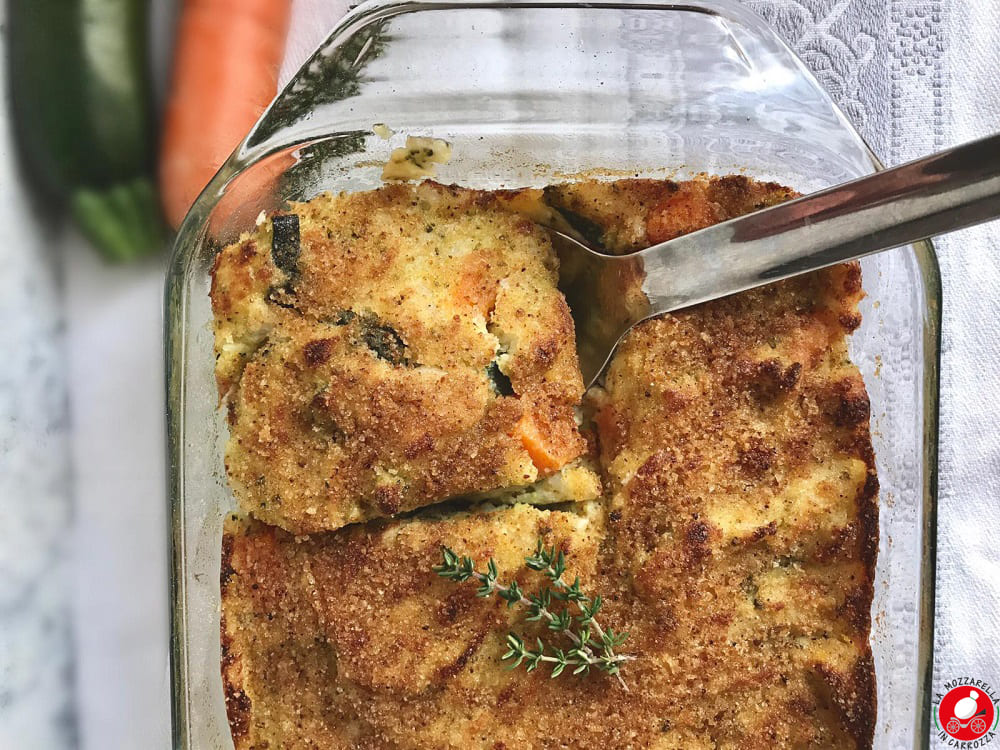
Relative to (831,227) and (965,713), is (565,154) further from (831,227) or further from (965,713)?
(965,713)

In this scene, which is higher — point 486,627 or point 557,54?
point 557,54

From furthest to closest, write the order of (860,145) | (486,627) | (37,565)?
(37,565)
(860,145)
(486,627)

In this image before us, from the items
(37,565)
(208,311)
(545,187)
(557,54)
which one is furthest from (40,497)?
(557,54)

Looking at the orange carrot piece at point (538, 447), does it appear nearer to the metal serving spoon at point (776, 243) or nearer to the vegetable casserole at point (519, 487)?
the vegetable casserole at point (519, 487)

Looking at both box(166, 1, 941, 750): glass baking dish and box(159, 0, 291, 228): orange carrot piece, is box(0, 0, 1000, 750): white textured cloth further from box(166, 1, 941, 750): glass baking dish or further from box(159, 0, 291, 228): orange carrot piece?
box(166, 1, 941, 750): glass baking dish

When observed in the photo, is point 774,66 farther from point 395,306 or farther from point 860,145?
point 395,306
